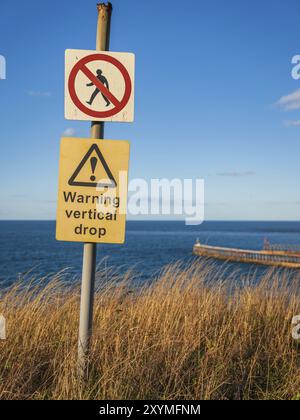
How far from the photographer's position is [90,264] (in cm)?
396

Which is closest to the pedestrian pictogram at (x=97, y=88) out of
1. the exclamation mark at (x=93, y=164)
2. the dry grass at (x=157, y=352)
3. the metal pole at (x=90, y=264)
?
the metal pole at (x=90, y=264)

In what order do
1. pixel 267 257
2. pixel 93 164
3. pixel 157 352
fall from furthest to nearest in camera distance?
pixel 267 257
pixel 157 352
pixel 93 164

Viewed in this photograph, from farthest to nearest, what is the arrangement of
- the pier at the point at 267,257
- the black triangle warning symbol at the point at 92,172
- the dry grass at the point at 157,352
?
the pier at the point at 267,257 < the black triangle warning symbol at the point at 92,172 < the dry grass at the point at 157,352

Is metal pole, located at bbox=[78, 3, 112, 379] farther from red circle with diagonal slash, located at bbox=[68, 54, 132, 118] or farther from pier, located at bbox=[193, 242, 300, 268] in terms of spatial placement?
pier, located at bbox=[193, 242, 300, 268]

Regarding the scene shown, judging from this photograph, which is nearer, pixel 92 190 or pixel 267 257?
pixel 92 190

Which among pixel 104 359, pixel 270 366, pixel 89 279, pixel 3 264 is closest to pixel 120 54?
pixel 89 279

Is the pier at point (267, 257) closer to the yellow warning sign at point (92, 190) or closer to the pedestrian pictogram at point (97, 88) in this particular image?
the yellow warning sign at point (92, 190)

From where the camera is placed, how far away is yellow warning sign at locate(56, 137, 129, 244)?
388 centimetres

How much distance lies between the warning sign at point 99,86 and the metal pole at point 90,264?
0.13 meters

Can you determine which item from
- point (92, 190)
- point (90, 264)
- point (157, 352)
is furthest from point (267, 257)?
point (92, 190)

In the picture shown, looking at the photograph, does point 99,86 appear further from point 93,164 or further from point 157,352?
point 157,352

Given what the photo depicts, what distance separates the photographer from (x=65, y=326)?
5102 millimetres

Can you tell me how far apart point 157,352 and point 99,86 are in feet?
8.90

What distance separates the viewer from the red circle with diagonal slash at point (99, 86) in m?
3.89
